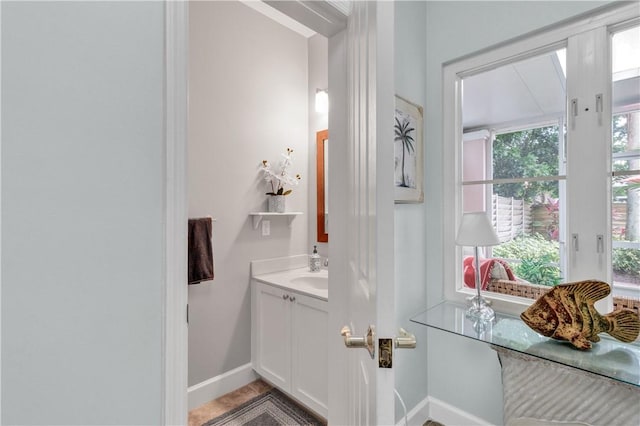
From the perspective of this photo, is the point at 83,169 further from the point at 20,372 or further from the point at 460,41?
the point at 460,41

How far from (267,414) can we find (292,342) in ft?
1.53

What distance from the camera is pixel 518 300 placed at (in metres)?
1.57

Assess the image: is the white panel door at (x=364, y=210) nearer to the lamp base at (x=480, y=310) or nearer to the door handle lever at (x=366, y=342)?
the door handle lever at (x=366, y=342)

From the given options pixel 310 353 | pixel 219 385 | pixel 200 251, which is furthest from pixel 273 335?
pixel 200 251

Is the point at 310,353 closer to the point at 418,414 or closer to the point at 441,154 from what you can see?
the point at 418,414

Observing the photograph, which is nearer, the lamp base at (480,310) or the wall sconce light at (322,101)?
the lamp base at (480,310)

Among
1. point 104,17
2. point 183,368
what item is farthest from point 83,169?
point 183,368

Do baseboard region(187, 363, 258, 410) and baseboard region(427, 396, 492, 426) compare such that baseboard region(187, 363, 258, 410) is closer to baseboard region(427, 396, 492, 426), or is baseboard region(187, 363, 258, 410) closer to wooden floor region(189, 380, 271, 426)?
wooden floor region(189, 380, 271, 426)

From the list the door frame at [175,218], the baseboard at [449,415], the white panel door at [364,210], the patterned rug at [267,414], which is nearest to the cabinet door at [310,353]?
the patterned rug at [267,414]

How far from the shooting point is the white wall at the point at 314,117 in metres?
2.53

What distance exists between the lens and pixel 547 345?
124 cm

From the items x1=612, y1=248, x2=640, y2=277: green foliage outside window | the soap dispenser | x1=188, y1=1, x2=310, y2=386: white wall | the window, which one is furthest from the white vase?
x1=612, y1=248, x2=640, y2=277: green foliage outside window

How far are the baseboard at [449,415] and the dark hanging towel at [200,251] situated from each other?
1567 millimetres

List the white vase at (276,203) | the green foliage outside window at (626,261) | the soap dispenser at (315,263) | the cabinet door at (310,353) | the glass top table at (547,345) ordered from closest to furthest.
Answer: the glass top table at (547,345), the green foliage outside window at (626,261), the cabinet door at (310,353), the white vase at (276,203), the soap dispenser at (315,263)
